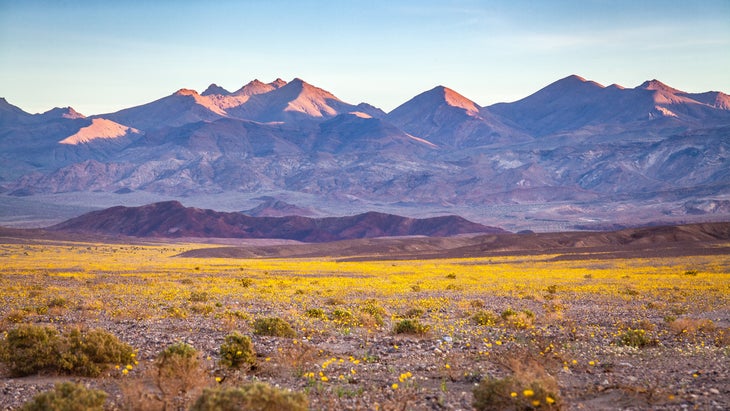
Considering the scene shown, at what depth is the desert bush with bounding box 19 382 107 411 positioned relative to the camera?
828 centimetres

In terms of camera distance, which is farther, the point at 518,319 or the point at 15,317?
the point at 15,317

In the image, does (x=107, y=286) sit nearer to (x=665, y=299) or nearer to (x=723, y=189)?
(x=665, y=299)

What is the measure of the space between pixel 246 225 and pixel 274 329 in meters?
150

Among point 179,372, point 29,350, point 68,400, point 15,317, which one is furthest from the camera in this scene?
point 15,317

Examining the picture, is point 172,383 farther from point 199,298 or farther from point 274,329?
point 199,298

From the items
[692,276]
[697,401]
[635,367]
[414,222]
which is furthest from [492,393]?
[414,222]

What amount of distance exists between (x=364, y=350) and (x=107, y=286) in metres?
23.3

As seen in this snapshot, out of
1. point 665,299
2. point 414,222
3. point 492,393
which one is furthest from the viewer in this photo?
point 414,222

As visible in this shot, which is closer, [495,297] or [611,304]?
[611,304]

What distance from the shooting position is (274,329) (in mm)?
16391

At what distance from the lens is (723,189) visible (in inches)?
7726

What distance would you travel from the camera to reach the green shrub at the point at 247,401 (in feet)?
25.7

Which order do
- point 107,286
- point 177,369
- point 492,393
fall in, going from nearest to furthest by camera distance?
point 492,393 < point 177,369 < point 107,286

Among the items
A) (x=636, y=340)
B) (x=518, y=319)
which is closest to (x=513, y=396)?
(x=636, y=340)
